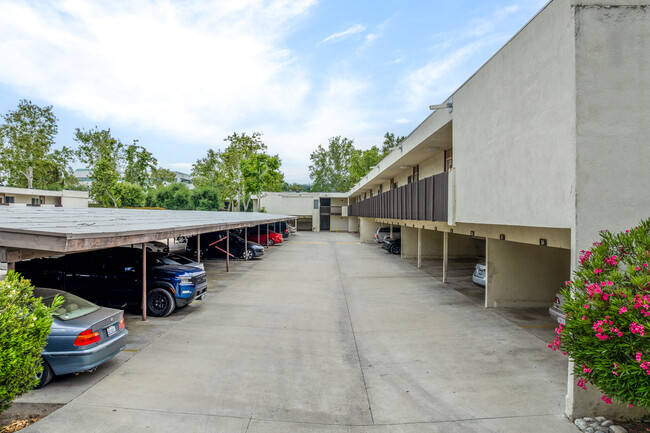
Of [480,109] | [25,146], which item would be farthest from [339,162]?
[480,109]

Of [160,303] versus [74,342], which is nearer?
[74,342]

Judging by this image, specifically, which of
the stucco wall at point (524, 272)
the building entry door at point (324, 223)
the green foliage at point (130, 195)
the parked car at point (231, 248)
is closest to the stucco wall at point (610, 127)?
the stucco wall at point (524, 272)

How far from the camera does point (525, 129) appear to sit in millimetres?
6727

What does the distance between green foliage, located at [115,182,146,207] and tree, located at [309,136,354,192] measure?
129ft

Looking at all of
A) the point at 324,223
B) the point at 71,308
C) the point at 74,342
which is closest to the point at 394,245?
the point at 71,308

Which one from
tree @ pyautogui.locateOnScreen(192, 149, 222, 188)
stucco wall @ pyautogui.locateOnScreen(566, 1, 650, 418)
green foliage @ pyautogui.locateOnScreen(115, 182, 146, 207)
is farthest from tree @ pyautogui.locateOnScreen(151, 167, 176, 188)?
stucco wall @ pyautogui.locateOnScreen(566, 1, 650, 418)

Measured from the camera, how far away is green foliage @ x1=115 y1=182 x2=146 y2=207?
48.2 meters

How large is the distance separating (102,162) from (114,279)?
4474 cm

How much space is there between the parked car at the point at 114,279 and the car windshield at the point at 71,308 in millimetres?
3495

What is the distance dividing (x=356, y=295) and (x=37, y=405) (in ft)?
32.0

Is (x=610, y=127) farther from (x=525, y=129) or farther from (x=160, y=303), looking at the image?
(x=160, y=303)

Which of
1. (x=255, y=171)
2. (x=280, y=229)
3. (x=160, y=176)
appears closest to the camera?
(x=280, y=229)

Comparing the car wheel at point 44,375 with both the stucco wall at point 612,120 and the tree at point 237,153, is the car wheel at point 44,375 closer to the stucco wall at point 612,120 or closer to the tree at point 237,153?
the stucco wall at point 612,120

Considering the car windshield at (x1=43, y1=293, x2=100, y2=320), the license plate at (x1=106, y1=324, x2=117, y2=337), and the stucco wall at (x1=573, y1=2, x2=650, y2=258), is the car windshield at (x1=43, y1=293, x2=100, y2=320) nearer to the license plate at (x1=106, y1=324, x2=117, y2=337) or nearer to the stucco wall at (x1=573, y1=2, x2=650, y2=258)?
the license plate at (x1=106, y1=324, x2=117, y2=337)
